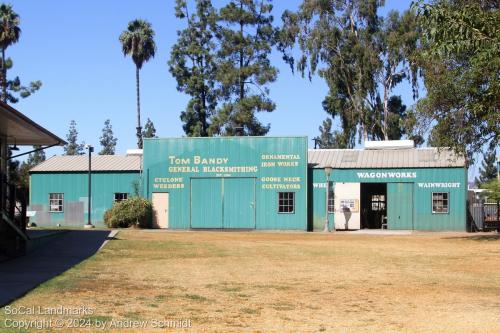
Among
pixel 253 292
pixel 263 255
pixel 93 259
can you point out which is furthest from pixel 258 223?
pixel 253 292

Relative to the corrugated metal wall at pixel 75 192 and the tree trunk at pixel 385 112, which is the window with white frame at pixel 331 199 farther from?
the tree trunk at pixel 385 112

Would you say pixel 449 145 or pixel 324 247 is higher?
pixel 449 145

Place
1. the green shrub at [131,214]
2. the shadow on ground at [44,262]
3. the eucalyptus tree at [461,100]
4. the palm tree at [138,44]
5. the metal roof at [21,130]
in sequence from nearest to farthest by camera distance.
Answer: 1. the shadow on ground at [44,262]
2. the metal roof at [21,130]
3. the eucalyptus tree at [461,100]
4. the green shrub at [131,214]
5. the palm tree at [138,44]

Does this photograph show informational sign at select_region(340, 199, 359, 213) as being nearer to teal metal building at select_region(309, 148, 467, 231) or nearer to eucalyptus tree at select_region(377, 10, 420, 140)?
teal metal building at select_region(309, 148, 467, 231)

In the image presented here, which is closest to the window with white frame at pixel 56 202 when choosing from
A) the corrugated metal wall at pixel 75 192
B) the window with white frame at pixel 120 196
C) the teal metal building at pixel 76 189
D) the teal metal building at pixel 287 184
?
the teal metal building at pixel 76 189

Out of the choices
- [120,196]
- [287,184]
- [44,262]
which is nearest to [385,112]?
[287,184]

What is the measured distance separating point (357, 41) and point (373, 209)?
1562 centimetres

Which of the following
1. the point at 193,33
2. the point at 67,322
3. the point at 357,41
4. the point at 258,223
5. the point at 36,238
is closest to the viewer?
the point at 67,322

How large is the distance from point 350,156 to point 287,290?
25351mm

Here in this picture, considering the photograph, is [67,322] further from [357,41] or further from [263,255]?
[357,41]

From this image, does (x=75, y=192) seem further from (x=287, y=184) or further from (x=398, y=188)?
(x=398, y=188)

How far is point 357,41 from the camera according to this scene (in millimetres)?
49406

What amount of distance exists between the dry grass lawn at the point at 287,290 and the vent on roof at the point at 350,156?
52.9 ft

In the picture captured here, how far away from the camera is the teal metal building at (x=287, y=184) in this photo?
111ft
